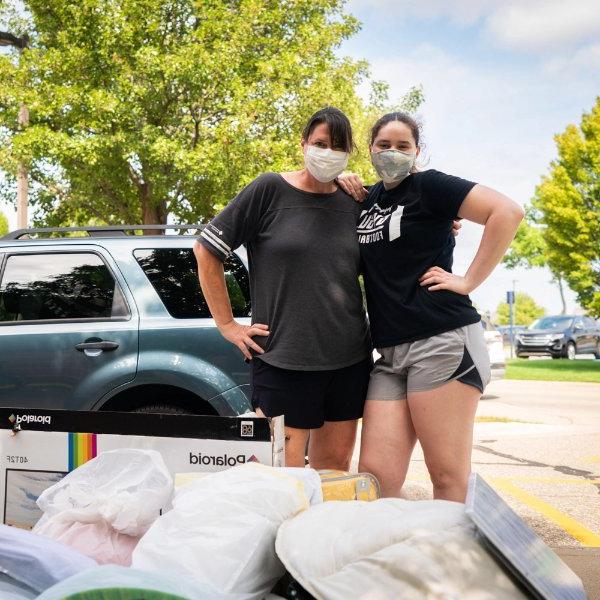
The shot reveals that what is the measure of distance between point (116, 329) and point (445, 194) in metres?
2.51

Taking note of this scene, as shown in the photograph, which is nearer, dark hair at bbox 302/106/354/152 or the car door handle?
dark hair at bbox 302/106/354/152

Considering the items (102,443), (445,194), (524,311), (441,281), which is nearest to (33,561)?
(102,443)

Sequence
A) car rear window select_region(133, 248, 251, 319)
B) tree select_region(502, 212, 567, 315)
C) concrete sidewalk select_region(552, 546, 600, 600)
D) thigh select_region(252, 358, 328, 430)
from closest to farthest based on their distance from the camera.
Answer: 1. thigh select_region(252, 358, 328, 430)
2. concrete sidewalk select_region(552, 546, 600, 600)
3. car rear window select_region(133, 248, 251, 319)
4. tree select_region(502, 212, 567, 315)

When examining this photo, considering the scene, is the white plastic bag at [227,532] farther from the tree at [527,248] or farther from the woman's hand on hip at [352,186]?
the tree at [527,248]

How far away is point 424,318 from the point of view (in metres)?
2.88

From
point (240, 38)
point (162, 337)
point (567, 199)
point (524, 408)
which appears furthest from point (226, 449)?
point (567, 199)

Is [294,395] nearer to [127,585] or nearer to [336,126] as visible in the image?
[336,126]

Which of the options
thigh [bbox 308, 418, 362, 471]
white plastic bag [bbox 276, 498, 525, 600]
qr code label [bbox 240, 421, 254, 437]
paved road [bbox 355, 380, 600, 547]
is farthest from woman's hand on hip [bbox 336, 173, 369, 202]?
paved road [bbox 355, 380, 600, 547]

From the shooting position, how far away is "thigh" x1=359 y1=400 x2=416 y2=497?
298cm

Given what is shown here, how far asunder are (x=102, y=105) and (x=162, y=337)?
1293 centimetres

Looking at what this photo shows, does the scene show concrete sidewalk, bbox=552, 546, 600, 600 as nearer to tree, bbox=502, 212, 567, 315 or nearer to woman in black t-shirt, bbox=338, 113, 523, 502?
woman in black t-shirt, bbox=338, 113, 523, 502

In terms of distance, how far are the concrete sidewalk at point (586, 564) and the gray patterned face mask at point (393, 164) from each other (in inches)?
Answer: 79.8

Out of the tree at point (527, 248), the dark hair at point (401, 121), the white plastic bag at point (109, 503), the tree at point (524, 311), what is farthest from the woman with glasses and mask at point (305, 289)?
the tree at point (524, 311)

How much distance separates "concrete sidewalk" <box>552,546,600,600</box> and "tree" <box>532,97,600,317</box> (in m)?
20.6
